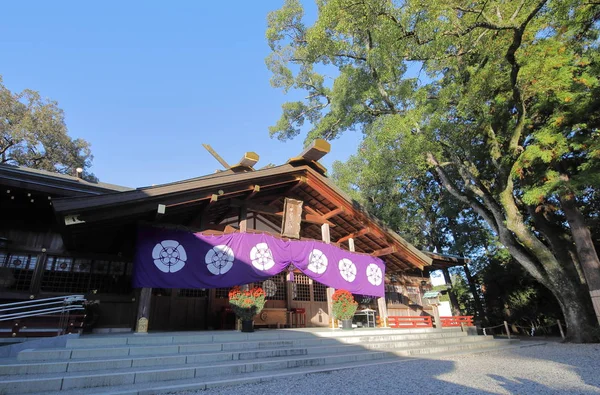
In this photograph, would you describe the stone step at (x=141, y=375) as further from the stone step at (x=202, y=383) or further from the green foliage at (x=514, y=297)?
the green foliage at (x=514, y=297)

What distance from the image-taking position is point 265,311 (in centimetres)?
1047

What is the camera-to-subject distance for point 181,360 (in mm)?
5355

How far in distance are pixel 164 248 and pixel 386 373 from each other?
577cm

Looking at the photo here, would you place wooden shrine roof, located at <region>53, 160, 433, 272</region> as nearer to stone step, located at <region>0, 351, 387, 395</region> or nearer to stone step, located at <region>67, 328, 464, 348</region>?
stone step, located at <region>67, 328, 464, 348</region>

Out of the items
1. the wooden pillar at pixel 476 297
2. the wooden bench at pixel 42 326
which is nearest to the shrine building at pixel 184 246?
the wooden bench at pixel 42 326

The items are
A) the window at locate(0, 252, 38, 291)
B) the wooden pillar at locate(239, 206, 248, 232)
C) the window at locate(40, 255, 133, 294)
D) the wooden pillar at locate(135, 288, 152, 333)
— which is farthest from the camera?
the wooden pillar at locate(239, 206, 248, 232)

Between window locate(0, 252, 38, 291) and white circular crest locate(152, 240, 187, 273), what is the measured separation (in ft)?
10.8

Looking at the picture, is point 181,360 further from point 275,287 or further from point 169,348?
point 275,287

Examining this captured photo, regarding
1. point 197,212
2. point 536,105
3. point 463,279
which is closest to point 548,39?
point 536,105

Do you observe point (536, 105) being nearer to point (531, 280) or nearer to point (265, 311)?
point (531, 280)

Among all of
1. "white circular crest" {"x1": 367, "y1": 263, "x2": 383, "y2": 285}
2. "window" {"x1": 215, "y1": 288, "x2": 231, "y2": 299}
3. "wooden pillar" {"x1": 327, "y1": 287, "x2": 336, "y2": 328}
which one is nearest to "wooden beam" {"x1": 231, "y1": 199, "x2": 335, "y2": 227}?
"white circular crest" {"x1": 367, "y1": 263, "x2": 383, "y2": 285}

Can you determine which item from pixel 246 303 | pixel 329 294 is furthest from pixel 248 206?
pixel 329 294

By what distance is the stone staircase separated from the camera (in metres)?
4.22

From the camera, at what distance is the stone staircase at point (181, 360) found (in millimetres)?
4219
